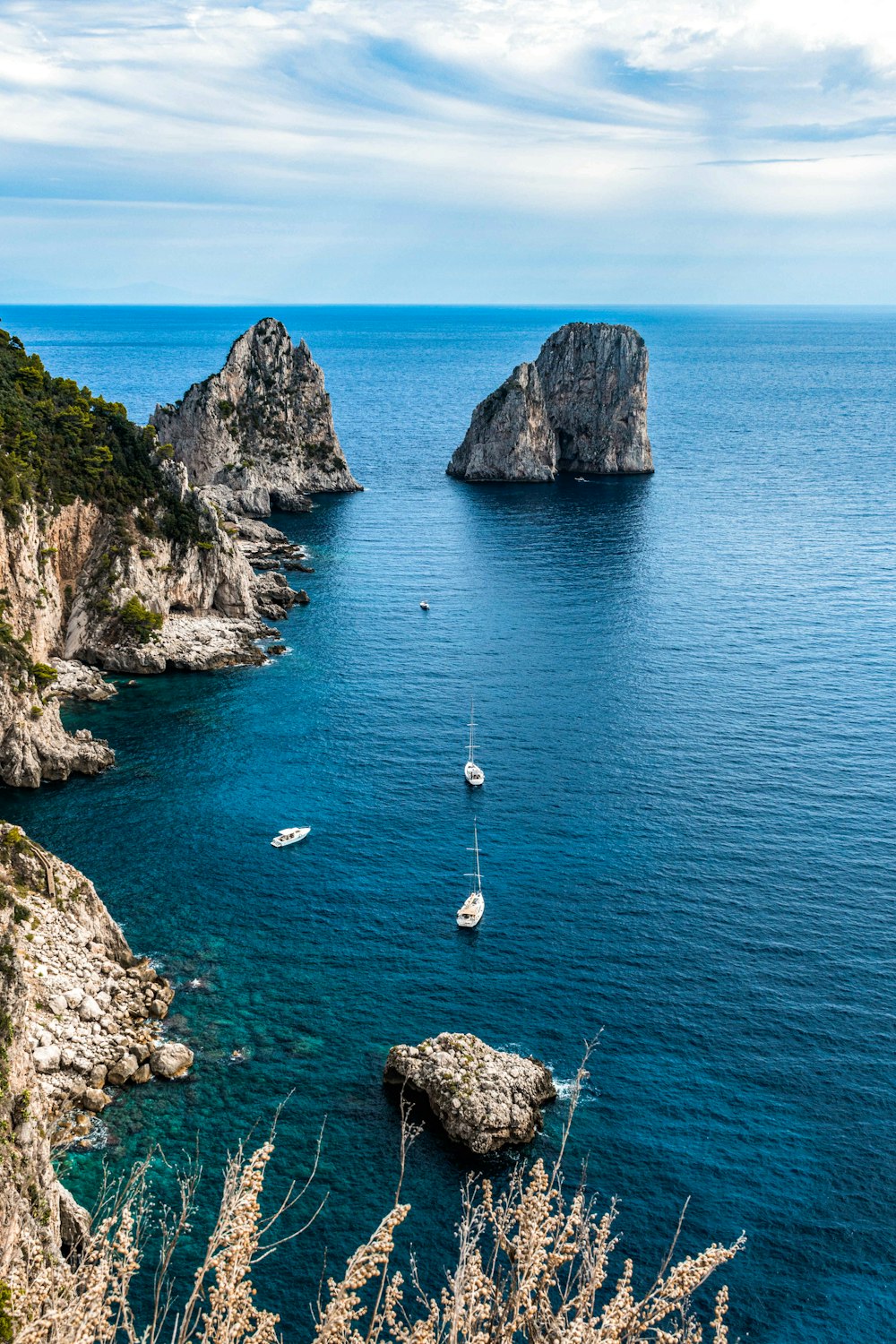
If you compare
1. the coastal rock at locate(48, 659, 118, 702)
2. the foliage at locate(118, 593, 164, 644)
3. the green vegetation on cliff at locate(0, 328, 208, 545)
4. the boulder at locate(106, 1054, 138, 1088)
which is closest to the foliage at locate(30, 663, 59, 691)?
the coastal rock at locate(48, 659, 118, 702)

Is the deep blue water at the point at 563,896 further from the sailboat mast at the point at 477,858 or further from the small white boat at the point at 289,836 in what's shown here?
the small white boat at the point at 289,836

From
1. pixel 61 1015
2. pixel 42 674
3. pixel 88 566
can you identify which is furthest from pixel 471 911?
pixel 88 566

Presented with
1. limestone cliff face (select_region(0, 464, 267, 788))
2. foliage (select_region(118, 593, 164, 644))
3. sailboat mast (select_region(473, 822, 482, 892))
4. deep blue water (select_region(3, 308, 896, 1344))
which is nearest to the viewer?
deep blue water (select_region(3, 308, 896, 1344))

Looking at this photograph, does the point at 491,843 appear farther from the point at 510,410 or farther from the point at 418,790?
the point at 510,410

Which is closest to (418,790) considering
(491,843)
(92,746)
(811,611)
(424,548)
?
(491,843)

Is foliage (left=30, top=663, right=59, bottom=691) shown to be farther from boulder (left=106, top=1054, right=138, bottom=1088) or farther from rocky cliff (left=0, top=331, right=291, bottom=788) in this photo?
boulder (left=106, top=1054, right=138, bottom=1088)

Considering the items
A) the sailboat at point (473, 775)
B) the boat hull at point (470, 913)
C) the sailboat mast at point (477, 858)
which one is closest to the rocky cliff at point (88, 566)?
the sailboat at point (473, 775)
